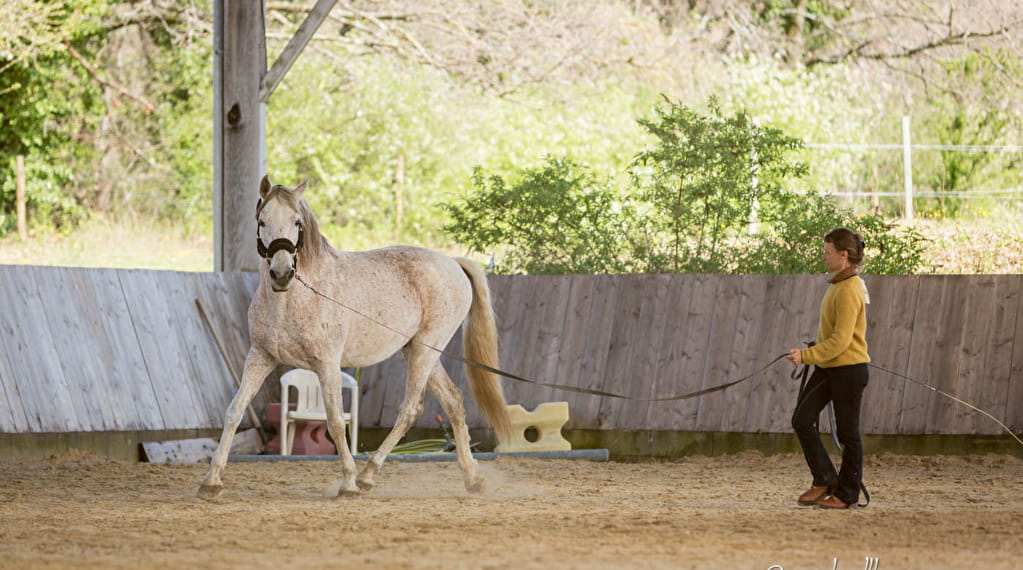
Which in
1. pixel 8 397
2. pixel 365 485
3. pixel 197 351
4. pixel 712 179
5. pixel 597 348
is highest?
pixel 712 179

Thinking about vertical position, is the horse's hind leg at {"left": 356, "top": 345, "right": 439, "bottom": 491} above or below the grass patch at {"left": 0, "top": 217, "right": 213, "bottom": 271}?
above

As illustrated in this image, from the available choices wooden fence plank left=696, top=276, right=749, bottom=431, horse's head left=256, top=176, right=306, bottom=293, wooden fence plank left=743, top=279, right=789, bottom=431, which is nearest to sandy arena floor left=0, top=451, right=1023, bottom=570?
wooden fence plank left=743, top=279, right=789, bottom=431

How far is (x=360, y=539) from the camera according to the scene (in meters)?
5.86

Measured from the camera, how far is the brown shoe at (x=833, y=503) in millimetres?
7280

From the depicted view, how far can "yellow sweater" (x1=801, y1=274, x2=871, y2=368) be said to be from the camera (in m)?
7.14

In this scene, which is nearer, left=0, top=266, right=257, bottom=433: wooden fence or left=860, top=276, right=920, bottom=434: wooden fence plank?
left=0, top=266, right=257, bottom=433: wooden fence

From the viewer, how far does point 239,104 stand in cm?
1177

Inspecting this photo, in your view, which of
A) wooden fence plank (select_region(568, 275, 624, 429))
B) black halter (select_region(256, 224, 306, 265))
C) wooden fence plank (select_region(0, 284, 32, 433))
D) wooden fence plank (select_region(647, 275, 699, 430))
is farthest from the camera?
wooden fence plank (select_region(568, 275, 624, 429))

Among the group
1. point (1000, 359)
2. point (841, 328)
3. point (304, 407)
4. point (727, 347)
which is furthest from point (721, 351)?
point (841, 328)

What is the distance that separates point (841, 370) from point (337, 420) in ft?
10.4

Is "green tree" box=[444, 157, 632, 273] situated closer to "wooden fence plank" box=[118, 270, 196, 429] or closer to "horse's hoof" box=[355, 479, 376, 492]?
"wooden fence plank" box=[118, 270, 196, 429]

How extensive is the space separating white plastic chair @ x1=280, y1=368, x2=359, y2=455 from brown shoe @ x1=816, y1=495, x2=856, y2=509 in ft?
15.4

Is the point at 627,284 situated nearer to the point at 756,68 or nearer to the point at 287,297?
the point at 287,297

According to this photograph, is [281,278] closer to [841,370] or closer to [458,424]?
[458,424]
